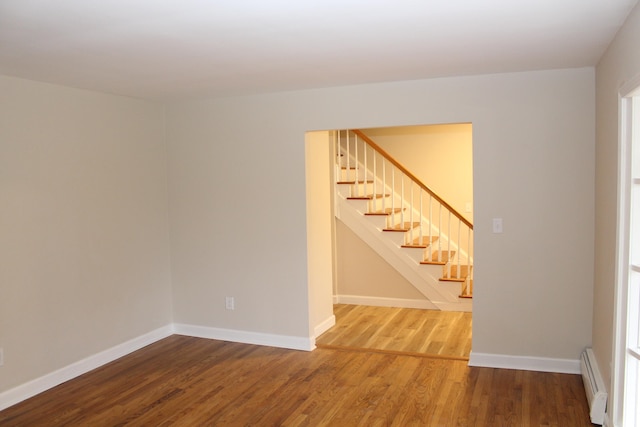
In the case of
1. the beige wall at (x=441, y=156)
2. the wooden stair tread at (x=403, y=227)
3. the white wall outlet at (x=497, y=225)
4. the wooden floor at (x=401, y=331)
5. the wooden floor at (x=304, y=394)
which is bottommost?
the wooden floor at (x=304, y=394)

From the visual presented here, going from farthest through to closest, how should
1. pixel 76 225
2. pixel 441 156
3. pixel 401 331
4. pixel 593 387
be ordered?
pixel 441 156
pixel 401 331
pixel 76 225
pixel 593 387

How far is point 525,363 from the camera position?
13.3 ft

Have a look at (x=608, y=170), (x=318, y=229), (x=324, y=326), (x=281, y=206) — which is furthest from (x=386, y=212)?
(x=608, y=170)

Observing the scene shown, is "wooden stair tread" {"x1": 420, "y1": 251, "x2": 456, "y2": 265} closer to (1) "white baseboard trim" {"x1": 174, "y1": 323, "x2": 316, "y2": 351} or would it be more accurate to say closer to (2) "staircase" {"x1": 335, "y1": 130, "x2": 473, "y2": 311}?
(2) "staircase" {"x1": 335, "y1": 130, "x2": 473, "y2": 311}

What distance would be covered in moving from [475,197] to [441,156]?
2.61 meters

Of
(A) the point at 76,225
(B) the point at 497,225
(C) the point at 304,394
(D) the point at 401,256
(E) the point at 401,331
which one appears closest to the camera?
(C) the point at 304,394

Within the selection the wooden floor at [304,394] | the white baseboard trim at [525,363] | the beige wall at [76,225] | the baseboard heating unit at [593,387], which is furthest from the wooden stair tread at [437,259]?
the beige wall at [76,225]

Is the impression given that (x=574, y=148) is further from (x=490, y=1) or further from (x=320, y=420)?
(x=320, y=420)

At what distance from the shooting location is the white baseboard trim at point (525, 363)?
3.93 metres

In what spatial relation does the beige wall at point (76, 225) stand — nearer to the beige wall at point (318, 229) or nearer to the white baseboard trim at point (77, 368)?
the white baseboard trim at point (77, 368)

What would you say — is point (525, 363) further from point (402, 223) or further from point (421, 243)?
point (402, 223)

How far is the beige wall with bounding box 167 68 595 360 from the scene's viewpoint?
386cm

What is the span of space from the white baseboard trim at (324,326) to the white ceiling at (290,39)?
90.5 inches

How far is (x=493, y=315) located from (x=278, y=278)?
6.07ft
